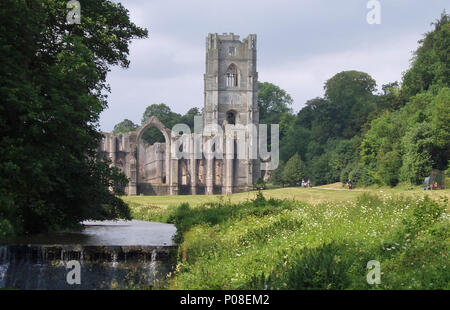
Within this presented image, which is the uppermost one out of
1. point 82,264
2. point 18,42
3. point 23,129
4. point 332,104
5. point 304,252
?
point 332,104

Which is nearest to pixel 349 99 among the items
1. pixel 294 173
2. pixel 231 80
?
pixel 231 80

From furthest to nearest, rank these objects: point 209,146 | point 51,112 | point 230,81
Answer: point 230,81 → point 209,146 → point 51,112

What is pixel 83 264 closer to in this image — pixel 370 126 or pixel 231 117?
pixel 370 126

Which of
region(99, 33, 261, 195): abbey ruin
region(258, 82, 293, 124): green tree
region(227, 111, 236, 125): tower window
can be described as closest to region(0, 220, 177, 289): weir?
region(99, 33, 261, 195): abbey ruin

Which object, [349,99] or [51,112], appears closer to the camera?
[51,112]

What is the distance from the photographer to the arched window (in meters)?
93.8

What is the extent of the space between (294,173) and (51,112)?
226ft

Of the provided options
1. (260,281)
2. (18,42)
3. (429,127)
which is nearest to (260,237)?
(260,281)

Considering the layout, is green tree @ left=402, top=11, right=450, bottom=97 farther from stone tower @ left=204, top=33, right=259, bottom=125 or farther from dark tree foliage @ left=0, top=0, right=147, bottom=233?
dark tree foliage @ left=0, top=0, right=147, bottom=233

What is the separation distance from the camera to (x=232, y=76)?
9431cm

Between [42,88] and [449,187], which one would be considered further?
[449,187]

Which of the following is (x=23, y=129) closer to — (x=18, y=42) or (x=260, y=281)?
(x=18, y=42)

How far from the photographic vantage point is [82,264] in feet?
51.9

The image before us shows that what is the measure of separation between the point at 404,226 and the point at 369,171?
162ft
